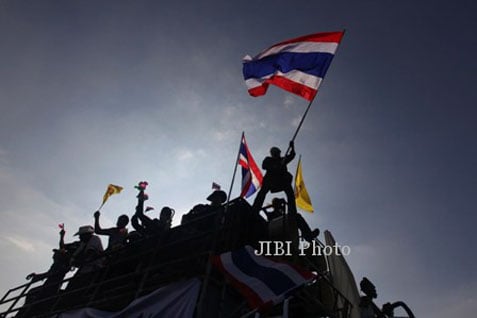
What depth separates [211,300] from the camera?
269 inches

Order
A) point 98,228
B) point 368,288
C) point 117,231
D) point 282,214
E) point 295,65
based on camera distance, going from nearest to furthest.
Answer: point 282,214
point 368,288
point 295,65
point 117,231
point 98,228

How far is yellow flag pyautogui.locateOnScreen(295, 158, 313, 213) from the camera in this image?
441 inches

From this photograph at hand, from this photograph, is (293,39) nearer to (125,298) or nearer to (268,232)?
(268,232)

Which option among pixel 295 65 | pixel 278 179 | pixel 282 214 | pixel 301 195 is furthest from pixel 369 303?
pixel 295 65

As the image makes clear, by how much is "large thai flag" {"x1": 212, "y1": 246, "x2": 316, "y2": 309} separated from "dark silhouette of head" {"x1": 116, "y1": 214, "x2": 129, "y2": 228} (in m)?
5.39

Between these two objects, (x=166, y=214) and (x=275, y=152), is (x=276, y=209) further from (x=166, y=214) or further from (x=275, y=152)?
(x=166, y=214)

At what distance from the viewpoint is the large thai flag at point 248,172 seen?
10767 mm

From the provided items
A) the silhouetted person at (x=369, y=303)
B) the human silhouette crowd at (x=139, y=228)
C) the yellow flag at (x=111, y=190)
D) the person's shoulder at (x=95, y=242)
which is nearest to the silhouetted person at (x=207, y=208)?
the human silhouette crowd at (x=139, y=228)

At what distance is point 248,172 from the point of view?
10969 mm

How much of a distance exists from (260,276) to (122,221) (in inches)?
249

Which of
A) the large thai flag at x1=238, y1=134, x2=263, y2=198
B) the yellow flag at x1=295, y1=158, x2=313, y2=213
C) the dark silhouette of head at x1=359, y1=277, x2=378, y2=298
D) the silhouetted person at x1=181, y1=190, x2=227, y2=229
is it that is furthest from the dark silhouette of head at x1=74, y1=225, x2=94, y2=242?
the dark silhouette of head at x1=359, y1=277, x2=378, y2=298

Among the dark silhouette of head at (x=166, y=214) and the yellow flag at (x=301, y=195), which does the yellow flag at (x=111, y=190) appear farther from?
the yellow flag at (x=301, y=195)

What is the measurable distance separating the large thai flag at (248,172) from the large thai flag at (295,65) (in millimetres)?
2001

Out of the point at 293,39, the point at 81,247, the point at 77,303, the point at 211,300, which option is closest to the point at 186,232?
the point at 211,300
